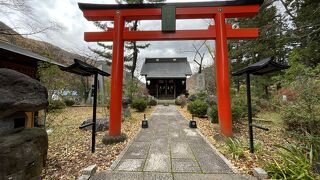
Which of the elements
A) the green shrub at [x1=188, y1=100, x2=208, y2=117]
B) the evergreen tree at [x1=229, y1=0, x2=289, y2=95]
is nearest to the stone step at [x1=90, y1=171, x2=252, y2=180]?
the green shrub at [x1=188, y1=100, x2=208, y2=117]

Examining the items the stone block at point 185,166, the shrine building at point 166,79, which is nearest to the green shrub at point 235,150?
the stone block at point 185,166

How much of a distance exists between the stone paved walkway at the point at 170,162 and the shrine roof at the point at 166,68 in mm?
19146

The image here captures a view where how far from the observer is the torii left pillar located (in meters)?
5.66

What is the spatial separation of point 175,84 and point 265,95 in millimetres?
12763

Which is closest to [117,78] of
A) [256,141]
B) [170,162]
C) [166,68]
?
[170,162]

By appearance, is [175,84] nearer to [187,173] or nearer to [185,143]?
[185,143]

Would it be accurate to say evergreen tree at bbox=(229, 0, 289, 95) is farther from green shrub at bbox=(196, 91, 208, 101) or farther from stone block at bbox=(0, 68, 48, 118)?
stone block at bbox=(0, 68, 48, 118)

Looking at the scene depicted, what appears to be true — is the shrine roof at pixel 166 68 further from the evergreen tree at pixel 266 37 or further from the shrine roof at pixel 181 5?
the shrine roof at pixel 181 5

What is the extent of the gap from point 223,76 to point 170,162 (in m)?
3.30

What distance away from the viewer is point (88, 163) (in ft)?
13.3

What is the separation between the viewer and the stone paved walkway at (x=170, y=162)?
344cm

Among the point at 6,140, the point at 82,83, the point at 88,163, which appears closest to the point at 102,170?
the point at 88,163

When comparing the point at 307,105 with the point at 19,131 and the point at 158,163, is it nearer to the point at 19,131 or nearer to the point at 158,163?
the point at 158,163

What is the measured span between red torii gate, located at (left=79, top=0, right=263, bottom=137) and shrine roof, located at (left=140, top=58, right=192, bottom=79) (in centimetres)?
1813
